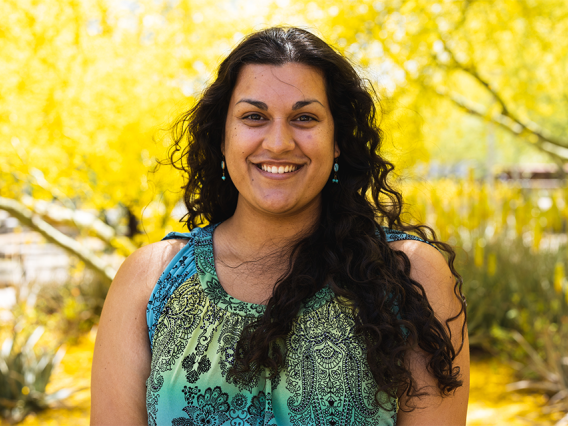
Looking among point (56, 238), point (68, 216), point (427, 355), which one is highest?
point (68, 216)

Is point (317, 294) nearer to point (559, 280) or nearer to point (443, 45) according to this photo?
point (559, 280)

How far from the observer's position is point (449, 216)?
17.6 ft

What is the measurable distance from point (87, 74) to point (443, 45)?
2.95 meters

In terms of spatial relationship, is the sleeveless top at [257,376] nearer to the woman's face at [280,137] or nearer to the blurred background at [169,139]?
the woman's face at [280,137]

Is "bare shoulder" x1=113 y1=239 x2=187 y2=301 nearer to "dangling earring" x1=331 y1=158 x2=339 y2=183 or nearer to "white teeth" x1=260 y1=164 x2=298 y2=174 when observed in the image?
"white teeth" x1=260 y1=164 x2=298 y2=174

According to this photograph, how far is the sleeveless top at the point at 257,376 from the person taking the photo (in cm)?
145

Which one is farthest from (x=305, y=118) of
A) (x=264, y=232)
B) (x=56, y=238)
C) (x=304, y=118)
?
(x=56, y=238)

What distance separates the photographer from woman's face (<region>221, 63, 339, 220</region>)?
1.58 meters

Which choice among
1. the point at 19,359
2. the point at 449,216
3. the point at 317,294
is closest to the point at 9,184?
the point at 19,359

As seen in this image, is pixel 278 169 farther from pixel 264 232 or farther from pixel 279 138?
pixel 264 232

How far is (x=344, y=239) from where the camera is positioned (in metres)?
1.69

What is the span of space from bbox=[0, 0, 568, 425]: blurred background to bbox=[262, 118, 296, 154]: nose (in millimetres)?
1672

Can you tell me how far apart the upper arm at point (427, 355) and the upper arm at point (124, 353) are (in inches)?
31.0

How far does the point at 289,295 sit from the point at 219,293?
0.23 metres
